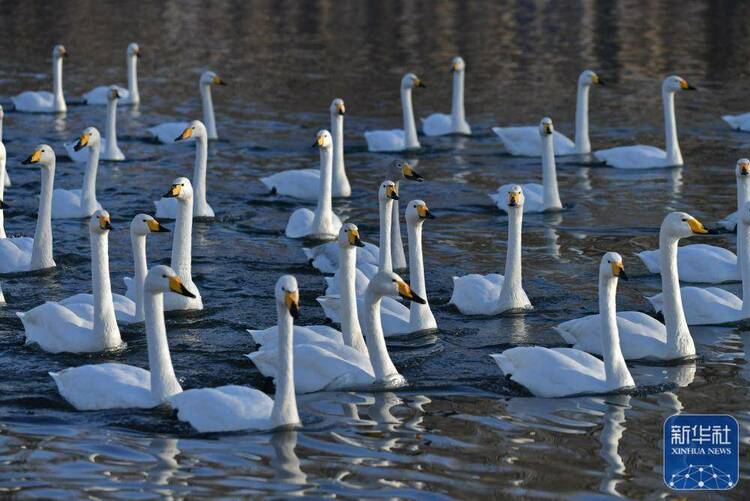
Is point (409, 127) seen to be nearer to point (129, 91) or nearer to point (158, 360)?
point (129, 91)

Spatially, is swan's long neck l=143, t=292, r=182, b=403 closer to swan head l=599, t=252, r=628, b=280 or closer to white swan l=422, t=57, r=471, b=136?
swan head l=599, t=252, r=628, b=280

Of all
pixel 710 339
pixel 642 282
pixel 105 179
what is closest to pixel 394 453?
pixel 710 339

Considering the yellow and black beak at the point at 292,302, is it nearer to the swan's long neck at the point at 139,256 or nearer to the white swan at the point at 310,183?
the swan's long neck at the point at 139,256

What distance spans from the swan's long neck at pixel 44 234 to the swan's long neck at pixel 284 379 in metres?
6.17

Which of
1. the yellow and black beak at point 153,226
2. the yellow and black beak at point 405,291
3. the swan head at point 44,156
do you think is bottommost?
the yellow and black beak at point 405,291

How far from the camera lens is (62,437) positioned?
11.4 meters

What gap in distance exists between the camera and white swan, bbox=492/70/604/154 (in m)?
24.6

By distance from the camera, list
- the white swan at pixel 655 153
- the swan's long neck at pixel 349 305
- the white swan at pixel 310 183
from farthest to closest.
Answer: the white swan at pixel 655 153
the white swan at pixel 310 183
the swan's long neck at pixel 349 305

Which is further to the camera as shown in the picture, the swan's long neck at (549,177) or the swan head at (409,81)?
the swan head at (409,81)

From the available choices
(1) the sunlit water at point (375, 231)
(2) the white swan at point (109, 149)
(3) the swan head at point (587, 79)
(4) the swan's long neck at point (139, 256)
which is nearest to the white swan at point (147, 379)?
(1) the sunlit water at point (375, 231)

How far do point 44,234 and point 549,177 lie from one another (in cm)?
692

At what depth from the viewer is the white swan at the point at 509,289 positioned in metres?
15.1

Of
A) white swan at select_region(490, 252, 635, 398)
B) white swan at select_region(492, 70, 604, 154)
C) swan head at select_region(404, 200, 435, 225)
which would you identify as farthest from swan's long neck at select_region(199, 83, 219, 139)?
white swan at select_region(490, 252, 635, 398)

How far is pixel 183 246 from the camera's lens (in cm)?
1551
